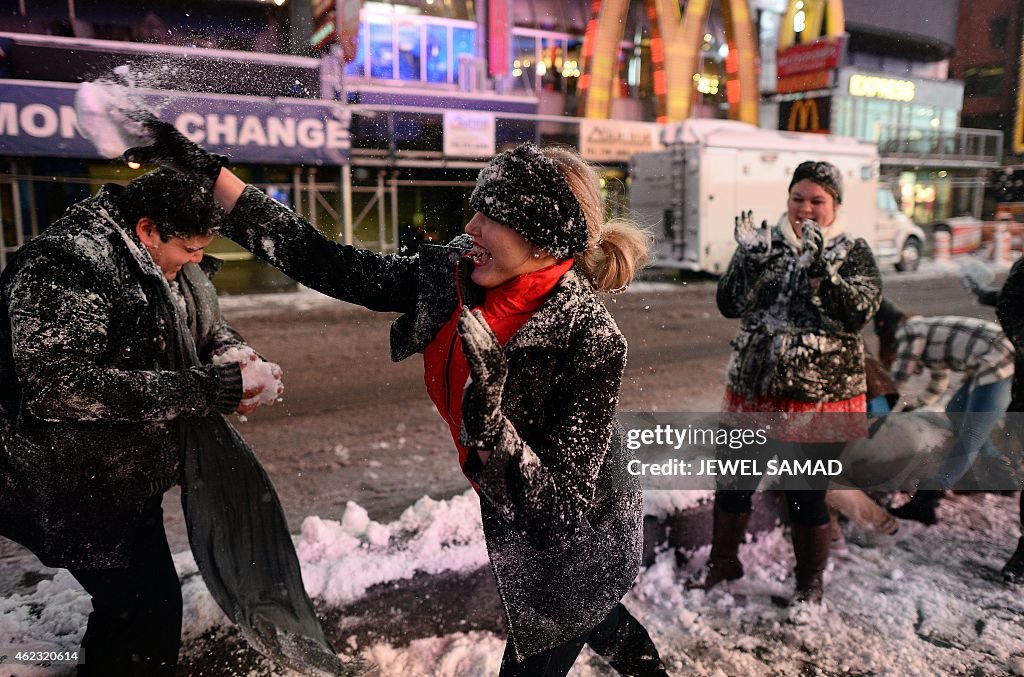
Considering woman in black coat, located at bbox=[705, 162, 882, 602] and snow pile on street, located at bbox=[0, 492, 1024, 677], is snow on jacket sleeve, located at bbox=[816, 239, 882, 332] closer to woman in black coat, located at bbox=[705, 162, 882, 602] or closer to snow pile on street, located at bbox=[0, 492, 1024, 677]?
woman in black coat, located at bbox=[705, 162, 882, 602]

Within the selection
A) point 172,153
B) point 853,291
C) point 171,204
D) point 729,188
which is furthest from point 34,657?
point 729,188

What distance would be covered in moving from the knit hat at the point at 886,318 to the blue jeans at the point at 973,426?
49 cm

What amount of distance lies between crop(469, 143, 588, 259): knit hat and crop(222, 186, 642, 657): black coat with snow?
13 cm

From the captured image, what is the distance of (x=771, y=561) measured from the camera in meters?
3.46

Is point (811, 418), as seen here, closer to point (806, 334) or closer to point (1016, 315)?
point (806, 334)

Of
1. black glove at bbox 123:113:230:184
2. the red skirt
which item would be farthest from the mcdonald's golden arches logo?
black glove at bbox 123:113:230:184

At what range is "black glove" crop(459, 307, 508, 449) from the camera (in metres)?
1.43

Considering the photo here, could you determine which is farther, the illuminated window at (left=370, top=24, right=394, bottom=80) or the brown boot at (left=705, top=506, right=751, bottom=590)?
the brown boot at (left=705, top=506, right=751, bottom=590)

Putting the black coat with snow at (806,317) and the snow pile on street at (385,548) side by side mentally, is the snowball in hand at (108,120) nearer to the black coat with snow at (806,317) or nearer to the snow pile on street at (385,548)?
the snow pile on street at (385,548)

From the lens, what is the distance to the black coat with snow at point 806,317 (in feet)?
9.54

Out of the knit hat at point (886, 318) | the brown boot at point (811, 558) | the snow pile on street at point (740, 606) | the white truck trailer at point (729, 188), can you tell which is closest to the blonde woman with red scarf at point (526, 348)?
the snow pile on street at point (740, 606)

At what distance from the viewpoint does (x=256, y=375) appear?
6.93 ft

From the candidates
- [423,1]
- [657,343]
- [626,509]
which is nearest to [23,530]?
[626,509]

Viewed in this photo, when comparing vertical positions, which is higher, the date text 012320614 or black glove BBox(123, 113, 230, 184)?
black glove BBox(123, 113, 230, 184)
